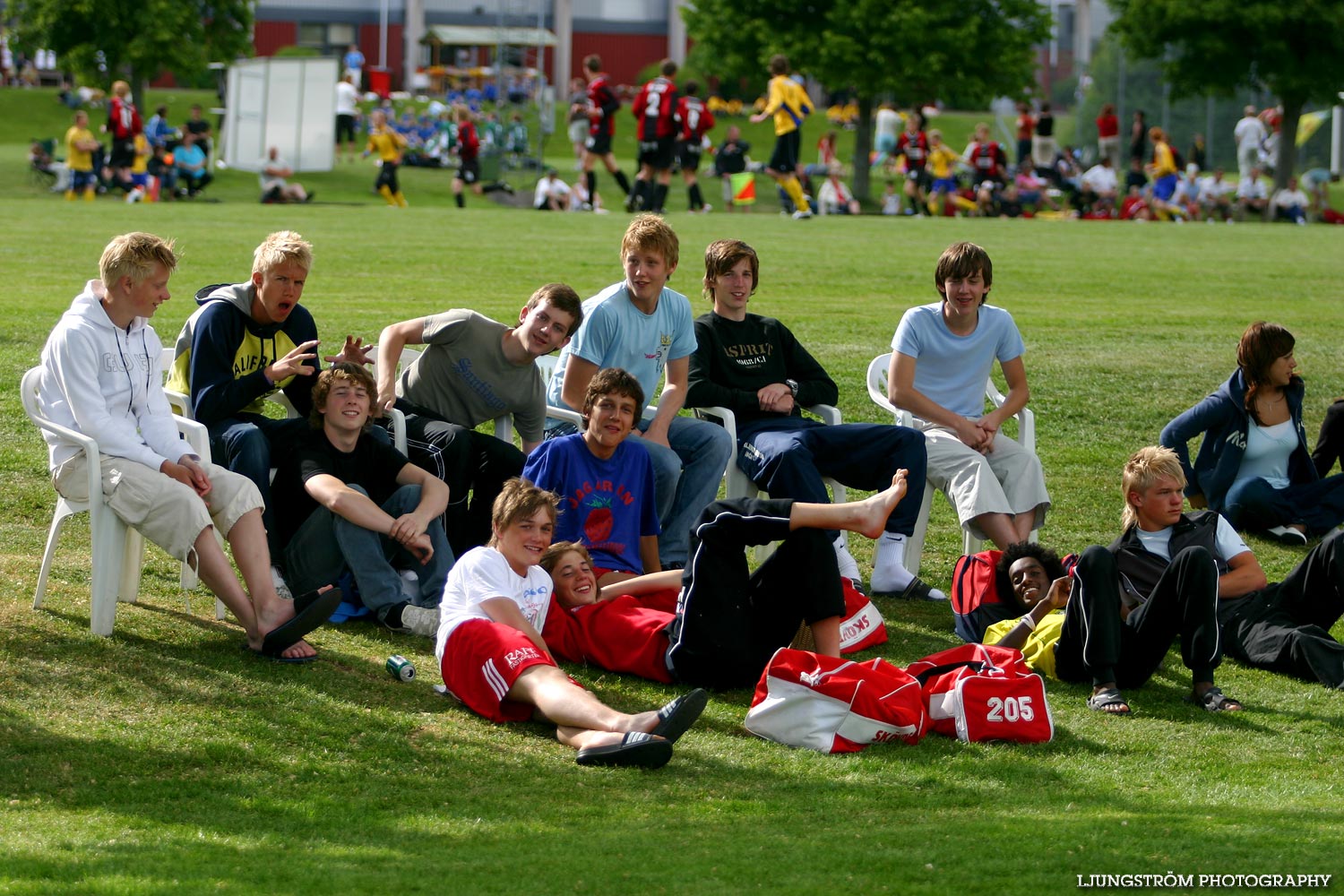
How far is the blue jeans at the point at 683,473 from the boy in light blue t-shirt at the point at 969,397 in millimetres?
1037

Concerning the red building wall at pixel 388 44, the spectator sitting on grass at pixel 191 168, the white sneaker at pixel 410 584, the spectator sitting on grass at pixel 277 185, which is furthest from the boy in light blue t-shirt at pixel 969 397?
the red building wall at pixel 388 44

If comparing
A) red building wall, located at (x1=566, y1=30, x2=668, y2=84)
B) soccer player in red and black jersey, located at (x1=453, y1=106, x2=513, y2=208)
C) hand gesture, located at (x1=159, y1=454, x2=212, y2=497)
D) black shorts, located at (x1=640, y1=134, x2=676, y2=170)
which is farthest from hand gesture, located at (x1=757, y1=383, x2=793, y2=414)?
red building wall, located at (x1=566, y1=30, x2=668, y2=84)

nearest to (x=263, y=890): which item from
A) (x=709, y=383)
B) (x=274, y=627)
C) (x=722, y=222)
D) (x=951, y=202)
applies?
(x=274, y=627)

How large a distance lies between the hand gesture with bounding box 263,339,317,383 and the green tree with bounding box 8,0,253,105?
33.5 metres

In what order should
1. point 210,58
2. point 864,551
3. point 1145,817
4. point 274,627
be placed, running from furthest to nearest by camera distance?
point 210,58
point 864,551
point 274,627
point 1145,817

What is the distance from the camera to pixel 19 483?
8016mm

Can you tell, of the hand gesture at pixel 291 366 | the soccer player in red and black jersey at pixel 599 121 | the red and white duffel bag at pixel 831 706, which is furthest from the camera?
the soccer player in red and black jersey at pixel 599 121

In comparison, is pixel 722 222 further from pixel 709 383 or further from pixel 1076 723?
pixel 1076 723

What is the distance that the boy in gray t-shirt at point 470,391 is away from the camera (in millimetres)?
6930

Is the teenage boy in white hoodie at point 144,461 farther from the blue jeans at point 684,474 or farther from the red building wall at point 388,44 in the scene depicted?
the red building wall at point 388,44

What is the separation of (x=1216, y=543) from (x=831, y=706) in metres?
2.01

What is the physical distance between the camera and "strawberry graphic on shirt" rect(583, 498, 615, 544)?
6516 millimetres

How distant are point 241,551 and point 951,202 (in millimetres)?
26032

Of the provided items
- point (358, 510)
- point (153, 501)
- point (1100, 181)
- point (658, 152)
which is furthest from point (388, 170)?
point (153, 501)
